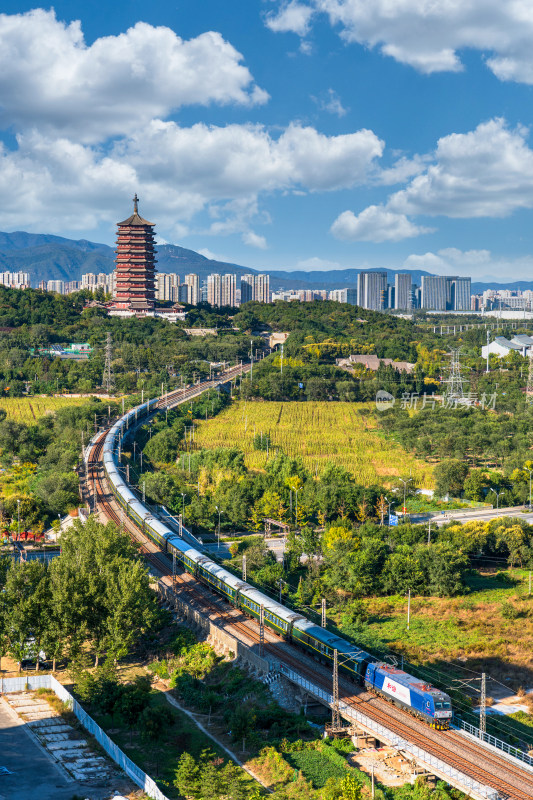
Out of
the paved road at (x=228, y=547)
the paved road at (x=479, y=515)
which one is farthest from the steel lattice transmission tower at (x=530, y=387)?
the paved road at (x=228, y=547)

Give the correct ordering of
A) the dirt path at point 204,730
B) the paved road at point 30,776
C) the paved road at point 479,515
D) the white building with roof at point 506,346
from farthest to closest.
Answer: the white building with roof at point 506,346 → the paved road at point 479,515 → the dirt path at point 204,730 → the paved road at point 30,776

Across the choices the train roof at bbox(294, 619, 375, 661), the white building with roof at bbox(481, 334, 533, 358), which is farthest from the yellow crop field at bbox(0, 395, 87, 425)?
the white building with roof at bbox(481, 334, 533, 358)

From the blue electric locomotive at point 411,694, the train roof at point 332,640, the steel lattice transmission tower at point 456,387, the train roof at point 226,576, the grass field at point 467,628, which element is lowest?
the grass field at point 467,628

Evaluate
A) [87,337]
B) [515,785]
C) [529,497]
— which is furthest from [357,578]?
[87,337]

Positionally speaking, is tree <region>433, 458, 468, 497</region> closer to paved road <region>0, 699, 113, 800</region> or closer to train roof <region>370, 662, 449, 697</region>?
train roof <region>370, 662, 449, 697</region>

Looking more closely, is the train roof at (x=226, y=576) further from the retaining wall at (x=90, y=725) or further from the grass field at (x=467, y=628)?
the retaining wall at (x=90, y=725)

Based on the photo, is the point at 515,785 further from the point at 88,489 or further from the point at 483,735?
the point at 88,489
